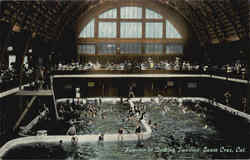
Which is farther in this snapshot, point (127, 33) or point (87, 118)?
point (127, 33)

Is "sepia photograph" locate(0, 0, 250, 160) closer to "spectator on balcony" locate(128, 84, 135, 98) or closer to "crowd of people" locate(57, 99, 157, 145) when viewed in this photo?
"crowd of people" locate(57, 99, 157, 145)

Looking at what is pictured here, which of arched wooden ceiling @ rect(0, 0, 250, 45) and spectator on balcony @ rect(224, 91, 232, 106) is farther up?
arched wooden ceiling @ rect(0, 0, 250, 45)

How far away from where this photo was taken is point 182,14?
3853 centimetres

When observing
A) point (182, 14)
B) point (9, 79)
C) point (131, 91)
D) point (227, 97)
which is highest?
point (182, 14)

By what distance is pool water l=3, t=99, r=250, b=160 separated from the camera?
15.5 m

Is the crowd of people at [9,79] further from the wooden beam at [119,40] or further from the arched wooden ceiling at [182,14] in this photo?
the wooden beam at [119,40]

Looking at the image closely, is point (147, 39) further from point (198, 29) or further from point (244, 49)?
point (244, 49)

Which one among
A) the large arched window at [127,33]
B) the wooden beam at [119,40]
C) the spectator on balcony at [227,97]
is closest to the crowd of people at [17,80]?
the wooden beam at [119,40]

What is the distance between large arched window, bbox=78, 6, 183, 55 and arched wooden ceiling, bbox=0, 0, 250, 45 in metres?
2.32

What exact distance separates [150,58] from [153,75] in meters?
4.90

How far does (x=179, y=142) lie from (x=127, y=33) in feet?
76.6

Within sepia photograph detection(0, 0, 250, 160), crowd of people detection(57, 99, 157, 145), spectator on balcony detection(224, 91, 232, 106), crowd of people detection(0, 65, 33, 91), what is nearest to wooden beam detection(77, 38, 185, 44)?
sepia photograph detection(0, 0, 250, 160)

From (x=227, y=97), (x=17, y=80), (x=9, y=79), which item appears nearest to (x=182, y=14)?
(x=227, y=97)

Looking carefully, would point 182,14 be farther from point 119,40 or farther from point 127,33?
point 119,40
